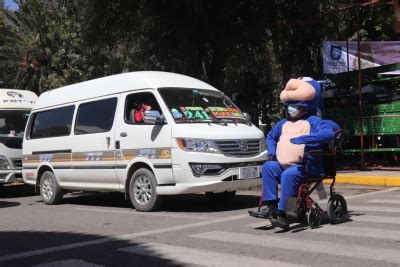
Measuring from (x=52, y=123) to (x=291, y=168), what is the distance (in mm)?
6285

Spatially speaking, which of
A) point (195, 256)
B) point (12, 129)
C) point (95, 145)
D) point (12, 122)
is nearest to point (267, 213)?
point (195, 256)

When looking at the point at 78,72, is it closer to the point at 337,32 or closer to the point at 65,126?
the point at 337,32

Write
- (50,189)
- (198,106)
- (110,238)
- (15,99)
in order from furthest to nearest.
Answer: (15,99)
(50,189)
(198,106)
(110,238)

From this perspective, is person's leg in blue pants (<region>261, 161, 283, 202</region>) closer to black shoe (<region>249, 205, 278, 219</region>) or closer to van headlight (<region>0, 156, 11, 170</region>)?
black shoe (<region>249, 205, 278, 219</region>)

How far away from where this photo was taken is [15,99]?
49.2 feet

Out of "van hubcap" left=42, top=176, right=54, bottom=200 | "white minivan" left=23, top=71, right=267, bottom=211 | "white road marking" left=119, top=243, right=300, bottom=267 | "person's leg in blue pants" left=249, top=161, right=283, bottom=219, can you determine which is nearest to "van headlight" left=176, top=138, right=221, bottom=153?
"white minivan" left=23, top=71, right=267, bottom=211

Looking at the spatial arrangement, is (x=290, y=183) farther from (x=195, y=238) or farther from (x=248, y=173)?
(x=248, y=173)

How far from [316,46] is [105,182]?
35.3 ft

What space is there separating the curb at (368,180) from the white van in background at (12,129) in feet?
24.0

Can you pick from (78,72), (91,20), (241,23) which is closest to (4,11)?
(78,72)

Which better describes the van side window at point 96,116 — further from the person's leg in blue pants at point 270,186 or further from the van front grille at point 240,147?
the person's leg in blue pants at point 270,186

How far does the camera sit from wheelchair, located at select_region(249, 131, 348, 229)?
699cm

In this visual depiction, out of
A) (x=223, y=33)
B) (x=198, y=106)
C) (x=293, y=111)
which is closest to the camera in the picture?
(x=293, y=111)

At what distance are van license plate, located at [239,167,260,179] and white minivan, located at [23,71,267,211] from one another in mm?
15
